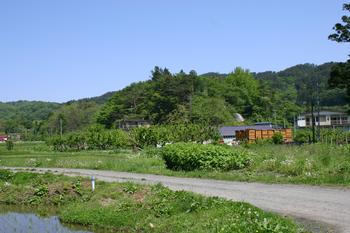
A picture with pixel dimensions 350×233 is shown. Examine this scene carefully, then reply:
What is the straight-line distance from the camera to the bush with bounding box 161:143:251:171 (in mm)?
21906

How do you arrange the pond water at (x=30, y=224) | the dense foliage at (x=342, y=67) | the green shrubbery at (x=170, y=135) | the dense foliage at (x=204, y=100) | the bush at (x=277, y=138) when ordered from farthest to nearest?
the dense foliage at (x=204, y=100)
the green shrubbery at (x=170, y=135)
the bush at (x=277, y=138)
the dense foliage at (x=342, y=67)
the pond water at (x=30, y=224)

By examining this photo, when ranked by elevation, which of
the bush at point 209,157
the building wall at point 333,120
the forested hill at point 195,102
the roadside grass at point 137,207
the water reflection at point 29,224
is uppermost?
the forested hill at point 195,102

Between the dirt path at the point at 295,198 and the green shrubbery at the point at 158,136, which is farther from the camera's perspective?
the green shrubbery at the point at 158,136

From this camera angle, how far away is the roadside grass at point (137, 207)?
35.0 ft

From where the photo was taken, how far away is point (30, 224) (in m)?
16.0

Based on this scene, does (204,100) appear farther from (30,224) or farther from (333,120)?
(30,224)

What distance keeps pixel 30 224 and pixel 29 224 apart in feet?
0.13

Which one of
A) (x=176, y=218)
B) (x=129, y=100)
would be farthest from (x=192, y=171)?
(x=129, y=100)

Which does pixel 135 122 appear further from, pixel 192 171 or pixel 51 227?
pixel 51 227

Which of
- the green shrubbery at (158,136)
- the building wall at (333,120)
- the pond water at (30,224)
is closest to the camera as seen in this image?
the pond water at (30,224)

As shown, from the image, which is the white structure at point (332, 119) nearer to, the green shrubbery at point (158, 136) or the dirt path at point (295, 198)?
the green shrubbery at point (158, 136)

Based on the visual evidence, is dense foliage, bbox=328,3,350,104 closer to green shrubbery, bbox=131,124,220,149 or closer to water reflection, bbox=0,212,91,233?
green shrubbery, bbox=131,124,220,149

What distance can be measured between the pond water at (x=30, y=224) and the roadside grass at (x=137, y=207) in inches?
19.7

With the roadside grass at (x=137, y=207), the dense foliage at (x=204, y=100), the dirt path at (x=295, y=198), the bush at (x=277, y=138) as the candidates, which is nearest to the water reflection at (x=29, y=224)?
the roadside grass at (x=137, y=207)
